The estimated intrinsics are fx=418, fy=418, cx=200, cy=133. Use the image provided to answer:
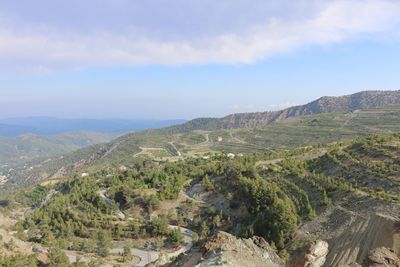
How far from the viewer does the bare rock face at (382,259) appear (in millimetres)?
26188

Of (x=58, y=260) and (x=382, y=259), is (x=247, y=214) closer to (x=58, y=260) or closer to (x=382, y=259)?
(x=58, y=260)

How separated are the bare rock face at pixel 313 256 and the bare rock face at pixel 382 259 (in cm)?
823

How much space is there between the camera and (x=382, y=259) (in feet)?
87.3

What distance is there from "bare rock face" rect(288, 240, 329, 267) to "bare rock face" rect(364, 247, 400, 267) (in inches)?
324

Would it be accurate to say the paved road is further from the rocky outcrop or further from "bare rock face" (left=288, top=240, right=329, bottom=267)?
the rocky outcrop

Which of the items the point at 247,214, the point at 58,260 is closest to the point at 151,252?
the point at 58,260

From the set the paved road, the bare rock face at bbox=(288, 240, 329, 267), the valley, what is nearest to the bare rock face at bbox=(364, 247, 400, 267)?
Result: the valley

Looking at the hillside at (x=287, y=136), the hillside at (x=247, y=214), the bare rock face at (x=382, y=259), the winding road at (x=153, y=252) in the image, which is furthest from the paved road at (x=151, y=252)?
the hillside at (x=287, y=136)

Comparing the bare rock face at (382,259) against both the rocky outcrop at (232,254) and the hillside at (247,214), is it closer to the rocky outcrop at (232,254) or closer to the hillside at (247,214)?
the hillside at (247,214)

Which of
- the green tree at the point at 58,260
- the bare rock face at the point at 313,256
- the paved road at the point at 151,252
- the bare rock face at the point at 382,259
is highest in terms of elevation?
the bare rock face at the point at 382,259

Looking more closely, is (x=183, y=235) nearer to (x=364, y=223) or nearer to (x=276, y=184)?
(x=276, y=184)

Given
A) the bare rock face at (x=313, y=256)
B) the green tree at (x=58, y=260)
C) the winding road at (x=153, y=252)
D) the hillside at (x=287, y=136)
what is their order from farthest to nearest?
1. the hillside at (x=287, y=136)
2. the winding road at (x=153, y=252)
3. the green tree at (x=58, y=260)
4. the bare rock face at (x=313, y=256)

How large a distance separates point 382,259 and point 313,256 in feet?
30.9

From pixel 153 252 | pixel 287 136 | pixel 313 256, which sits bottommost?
pixel 153 252
